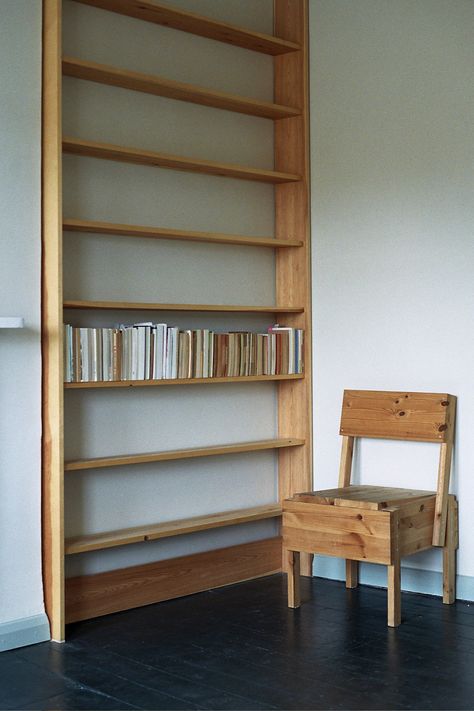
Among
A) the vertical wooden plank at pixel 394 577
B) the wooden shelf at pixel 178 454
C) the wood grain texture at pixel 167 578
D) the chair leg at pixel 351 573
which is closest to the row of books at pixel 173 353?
the wooden shelf at pixel 178 454

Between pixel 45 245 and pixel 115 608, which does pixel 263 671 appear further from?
pixel 45 245

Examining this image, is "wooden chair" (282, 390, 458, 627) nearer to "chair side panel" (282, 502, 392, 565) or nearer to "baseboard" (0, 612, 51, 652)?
"chair side panel" (282, 502, 392, 565)

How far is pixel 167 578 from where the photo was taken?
4.65 m

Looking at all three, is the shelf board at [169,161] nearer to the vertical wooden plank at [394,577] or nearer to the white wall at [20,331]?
the white wall at [20,331]

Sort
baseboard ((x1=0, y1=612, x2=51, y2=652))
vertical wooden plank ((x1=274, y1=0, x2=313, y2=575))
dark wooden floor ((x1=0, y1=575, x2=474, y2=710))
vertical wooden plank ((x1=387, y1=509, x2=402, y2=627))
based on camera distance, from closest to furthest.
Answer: dark wooden floor ((x1=0, y1=575, x2=474, y2=710)) → baseboard ((x1=0, y1=612, x2=51, y2=652)) → vertical wooden plank ((x1=387, y1=509, x2=402, y2=627)) → vertical wooden plank ((x1=274, y1=0, x2=313, y2=575))

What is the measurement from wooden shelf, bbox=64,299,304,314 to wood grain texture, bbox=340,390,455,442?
0.59 metres

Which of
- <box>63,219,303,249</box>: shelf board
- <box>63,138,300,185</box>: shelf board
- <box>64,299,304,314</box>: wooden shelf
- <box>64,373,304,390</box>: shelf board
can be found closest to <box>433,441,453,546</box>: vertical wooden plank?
<box>64,373,304,390</box>: shelf board

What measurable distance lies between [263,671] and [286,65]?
328cm

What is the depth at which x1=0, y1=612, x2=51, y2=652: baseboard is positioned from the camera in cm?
389

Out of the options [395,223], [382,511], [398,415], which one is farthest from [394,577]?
[395,223]

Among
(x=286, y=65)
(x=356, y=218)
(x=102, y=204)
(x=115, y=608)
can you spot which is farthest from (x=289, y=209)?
(x=115, y=608)

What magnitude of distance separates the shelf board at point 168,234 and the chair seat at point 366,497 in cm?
134

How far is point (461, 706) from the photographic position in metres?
3.24

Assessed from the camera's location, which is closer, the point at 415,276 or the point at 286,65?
the point at 415,276
